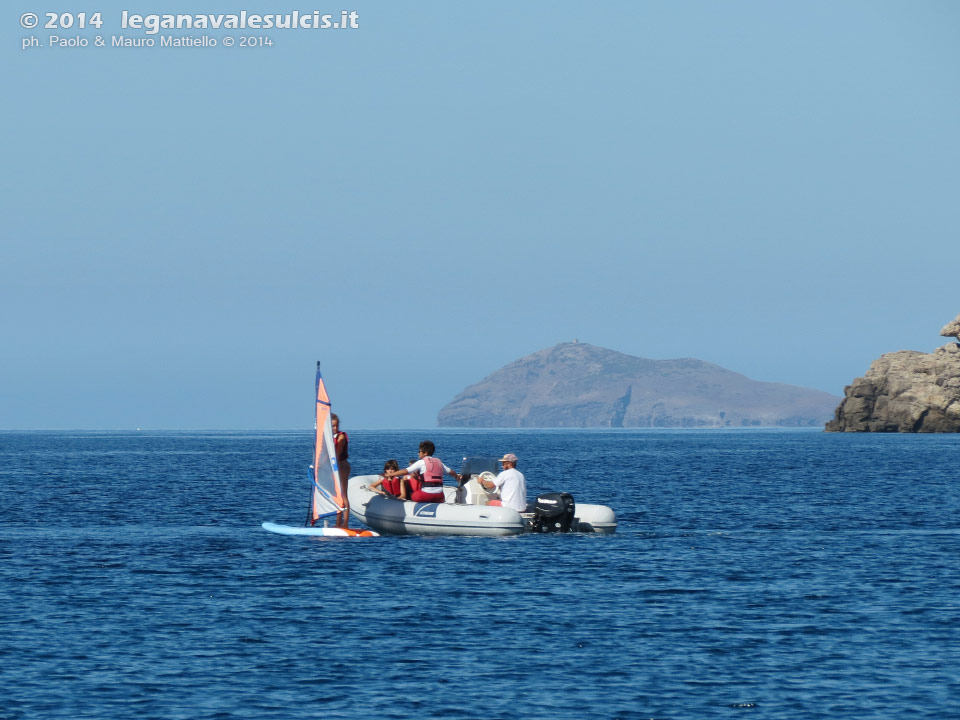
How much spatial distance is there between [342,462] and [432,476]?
93.0 inches

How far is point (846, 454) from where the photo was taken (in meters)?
128

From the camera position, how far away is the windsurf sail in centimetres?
3581

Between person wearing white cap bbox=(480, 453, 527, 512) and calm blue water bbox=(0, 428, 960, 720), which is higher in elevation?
person wearing white cap bbox=(480, 453, 527, 512)

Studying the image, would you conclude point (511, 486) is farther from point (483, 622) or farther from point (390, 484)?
point (483, 622)

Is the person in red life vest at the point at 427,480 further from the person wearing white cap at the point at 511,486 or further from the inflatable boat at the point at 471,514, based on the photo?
the person wearing white cap at the point at 511,486

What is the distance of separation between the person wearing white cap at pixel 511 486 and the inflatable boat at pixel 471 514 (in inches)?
9.5

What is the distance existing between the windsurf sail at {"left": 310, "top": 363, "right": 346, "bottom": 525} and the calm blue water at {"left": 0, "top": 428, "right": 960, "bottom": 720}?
45.1 inches

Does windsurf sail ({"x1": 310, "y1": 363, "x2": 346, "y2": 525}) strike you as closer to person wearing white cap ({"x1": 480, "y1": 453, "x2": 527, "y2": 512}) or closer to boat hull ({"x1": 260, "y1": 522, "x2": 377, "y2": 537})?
boat hull ({"x1": 260, "y1": 522, "x2": 377, "y2": 537})

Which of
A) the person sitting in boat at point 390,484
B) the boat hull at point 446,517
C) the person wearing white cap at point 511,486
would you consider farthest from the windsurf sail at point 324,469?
the person wearing white cap at point 511,486

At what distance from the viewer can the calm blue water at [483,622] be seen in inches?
699

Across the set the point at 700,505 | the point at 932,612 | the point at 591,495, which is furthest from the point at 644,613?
the point at 591,495

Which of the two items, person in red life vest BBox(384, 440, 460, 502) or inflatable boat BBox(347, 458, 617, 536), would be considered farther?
person in red life vest BBox(384, 440, 460, 502)

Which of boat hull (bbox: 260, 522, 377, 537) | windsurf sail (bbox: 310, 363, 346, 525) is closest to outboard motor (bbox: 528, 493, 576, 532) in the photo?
boat hull (bbox: 260, 522, 377, 537)

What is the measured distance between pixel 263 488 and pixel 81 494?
9250 millimetres
